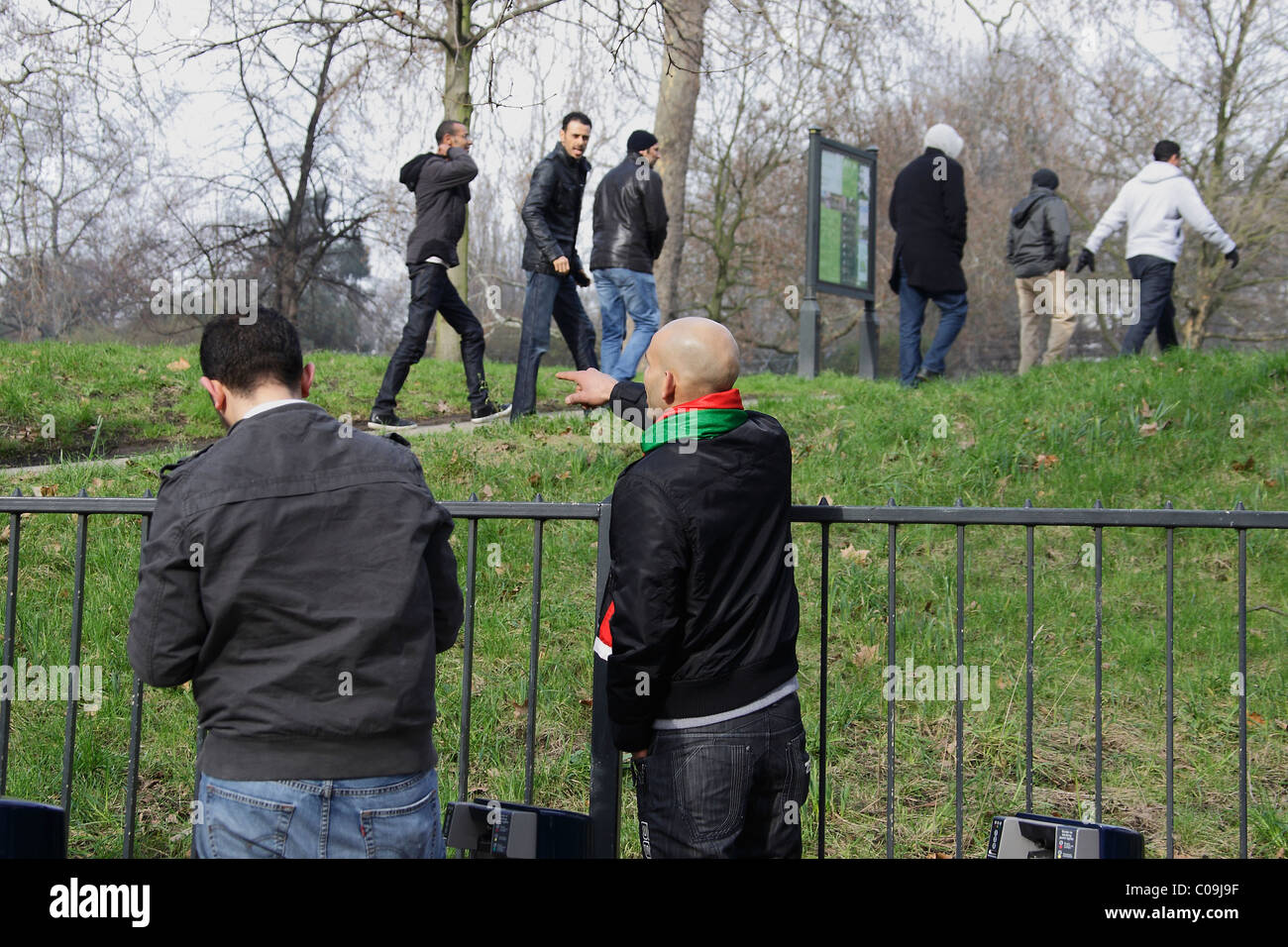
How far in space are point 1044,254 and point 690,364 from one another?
8736 mm

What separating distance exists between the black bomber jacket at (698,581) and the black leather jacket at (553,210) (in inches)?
216

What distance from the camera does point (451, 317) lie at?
28.2ft

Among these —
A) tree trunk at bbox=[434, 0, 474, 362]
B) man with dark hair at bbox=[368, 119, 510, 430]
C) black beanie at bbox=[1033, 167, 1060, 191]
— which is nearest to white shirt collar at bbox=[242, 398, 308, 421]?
tree trunk at bbox=[434, 0, 474, 362]

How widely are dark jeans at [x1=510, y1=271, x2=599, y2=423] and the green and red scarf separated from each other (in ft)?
16.8

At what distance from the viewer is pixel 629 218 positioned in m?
8.35

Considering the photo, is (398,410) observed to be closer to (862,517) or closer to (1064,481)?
(1064,481)

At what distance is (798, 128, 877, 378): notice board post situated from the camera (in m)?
12.6

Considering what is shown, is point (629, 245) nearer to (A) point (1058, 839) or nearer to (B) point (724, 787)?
(B) point (724, 787)

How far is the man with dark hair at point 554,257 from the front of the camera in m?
8.05

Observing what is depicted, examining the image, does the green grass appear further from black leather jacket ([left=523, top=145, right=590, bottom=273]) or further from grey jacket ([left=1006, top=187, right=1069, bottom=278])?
grey jacket ([left=1006, top=187, right=1069, bottom=278])

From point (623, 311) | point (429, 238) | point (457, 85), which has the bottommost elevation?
point (623, 311)

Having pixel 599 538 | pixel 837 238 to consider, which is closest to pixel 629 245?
pixel 837 238

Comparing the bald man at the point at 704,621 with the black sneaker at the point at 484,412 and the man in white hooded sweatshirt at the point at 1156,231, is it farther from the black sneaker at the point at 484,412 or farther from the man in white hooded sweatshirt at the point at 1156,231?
the man in white hooded sweatshirt at the point at 1156,231
